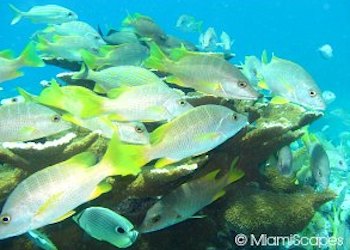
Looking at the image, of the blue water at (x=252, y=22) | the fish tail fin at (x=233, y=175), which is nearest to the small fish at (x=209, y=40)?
the fish tail fin at (x=233, y=175)

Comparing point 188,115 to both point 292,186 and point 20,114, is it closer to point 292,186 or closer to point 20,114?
point 20,114

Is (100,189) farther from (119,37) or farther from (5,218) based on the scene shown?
(119,37)

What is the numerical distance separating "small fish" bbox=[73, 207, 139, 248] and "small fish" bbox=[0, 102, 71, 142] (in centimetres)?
78

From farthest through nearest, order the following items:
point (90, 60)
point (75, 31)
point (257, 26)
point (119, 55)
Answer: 1. point (257, 26)
2. point (75, 31)
3. point (119, 55)
4. point (90, 60)

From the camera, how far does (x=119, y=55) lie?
199 inches

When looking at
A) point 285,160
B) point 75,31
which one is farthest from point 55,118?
point 75,31

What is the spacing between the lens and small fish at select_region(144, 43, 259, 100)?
3.37 m

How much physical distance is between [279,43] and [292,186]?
11891cm

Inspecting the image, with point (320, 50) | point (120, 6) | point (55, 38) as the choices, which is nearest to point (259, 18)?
point (120, 6)

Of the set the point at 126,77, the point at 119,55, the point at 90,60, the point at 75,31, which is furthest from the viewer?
the point at 75,31

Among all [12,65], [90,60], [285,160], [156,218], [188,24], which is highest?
[12,65]

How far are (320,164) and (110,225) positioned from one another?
8.50ft

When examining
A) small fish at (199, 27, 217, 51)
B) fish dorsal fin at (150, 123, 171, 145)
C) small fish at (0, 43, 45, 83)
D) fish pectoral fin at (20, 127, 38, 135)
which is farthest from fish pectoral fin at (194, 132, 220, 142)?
small fish at (199, 27, 217, 51)

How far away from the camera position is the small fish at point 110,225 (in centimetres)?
290
